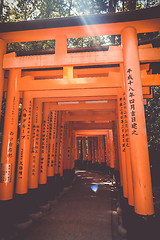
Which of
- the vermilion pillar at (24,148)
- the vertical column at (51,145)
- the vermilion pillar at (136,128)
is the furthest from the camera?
the vertical column at (51,145)

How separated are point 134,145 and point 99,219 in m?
2.98

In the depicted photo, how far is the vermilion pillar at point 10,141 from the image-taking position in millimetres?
4344

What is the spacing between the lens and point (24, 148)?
5168mm

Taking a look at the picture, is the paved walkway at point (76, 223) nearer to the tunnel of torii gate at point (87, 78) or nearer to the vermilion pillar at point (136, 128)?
the tunnel of torii gate at point (87, 78)

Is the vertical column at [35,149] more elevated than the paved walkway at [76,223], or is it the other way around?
the vertical column at [35,149]

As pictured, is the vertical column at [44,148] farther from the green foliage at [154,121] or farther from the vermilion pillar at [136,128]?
the green foliage at [154,121]

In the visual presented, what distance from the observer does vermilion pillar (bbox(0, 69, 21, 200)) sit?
14.3 feet

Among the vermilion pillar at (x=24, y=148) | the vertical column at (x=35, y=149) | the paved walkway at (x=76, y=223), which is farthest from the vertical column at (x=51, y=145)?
the vermilion pillar at (x=24, y=148)

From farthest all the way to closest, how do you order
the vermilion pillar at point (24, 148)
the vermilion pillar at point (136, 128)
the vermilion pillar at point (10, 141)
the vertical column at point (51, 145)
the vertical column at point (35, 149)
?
the vertical column at point (51, 145)
the vertical column at point (35, 149)
the vermilion pillar at point (24, 148)
the vermilion pillar at point (10, 141)
the vermilion pillar at point (136, 128)

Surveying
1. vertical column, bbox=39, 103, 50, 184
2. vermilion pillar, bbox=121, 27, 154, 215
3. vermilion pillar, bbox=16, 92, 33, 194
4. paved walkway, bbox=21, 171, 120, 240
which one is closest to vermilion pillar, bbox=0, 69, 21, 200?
vermilion pillar, bbox=16, 92, 33, 194

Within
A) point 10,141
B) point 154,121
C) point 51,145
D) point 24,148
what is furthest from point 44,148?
point 154,121

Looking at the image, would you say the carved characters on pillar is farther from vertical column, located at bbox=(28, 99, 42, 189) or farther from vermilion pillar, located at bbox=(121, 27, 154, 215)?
vertical column, located at bbox=(28, 99, 42, 189)

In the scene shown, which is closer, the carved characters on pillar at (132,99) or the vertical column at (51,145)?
the carved characters on pillar at (132,99)

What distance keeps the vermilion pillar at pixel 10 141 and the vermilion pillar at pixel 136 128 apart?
3.20 metres
